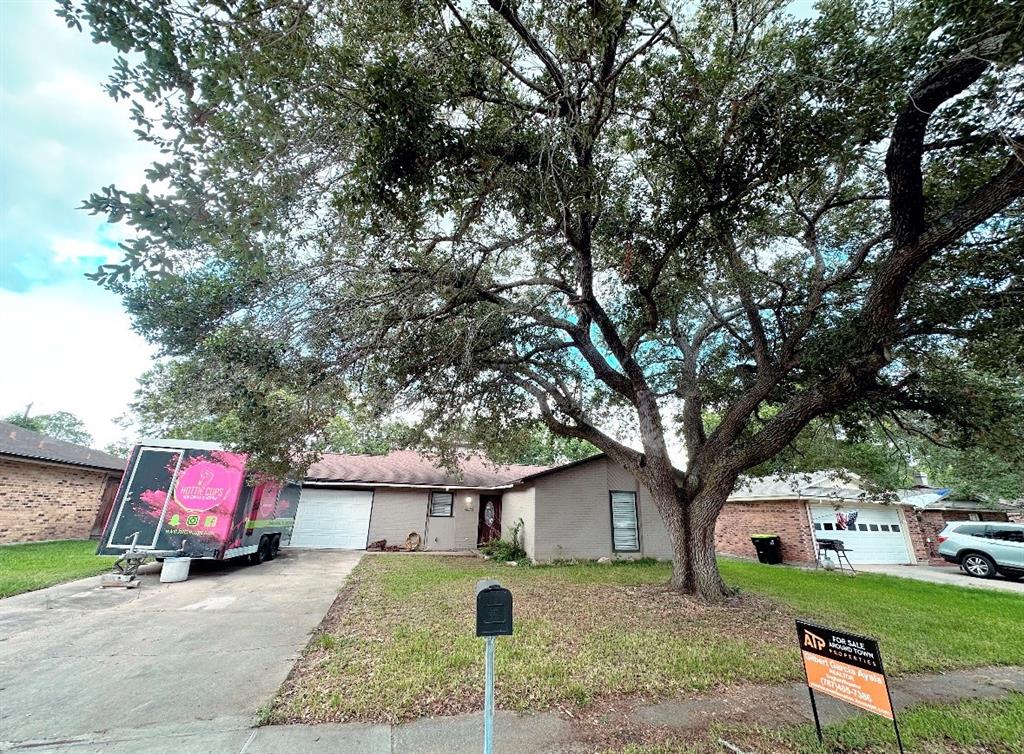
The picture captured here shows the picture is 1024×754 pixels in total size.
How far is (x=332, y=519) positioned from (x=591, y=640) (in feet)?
42.8

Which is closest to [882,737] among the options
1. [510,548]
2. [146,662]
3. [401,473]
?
[146,662]

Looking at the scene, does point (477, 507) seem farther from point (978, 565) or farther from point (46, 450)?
point (978, 565)

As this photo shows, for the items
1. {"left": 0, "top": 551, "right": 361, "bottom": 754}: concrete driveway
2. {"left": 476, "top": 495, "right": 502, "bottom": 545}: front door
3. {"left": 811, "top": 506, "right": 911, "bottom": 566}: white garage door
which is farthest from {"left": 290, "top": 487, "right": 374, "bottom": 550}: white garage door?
Result: {"left": 811, "top": 506, "right": 911, "bottom": 566}: white garage door

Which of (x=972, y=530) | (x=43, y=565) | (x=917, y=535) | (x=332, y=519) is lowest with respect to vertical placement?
(x=43, y=565)

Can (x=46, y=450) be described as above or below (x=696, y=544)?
above

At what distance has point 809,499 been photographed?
14.6m

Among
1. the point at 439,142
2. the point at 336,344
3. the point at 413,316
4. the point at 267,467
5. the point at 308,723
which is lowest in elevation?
the point at 308,723

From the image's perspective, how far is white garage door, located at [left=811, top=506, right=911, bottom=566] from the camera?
49.7 feet

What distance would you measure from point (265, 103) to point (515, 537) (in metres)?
13.3

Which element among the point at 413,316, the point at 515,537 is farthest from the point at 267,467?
the point at 515,537

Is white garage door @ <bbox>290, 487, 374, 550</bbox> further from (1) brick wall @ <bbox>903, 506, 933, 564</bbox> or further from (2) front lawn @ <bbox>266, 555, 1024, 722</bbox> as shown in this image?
(1) brick wall @ <bbox>903, 506, 933, 564</bbox>

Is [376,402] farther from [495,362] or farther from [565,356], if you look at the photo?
[565,356]

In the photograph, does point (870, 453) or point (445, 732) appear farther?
point (870, 453)

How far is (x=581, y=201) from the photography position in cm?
503
